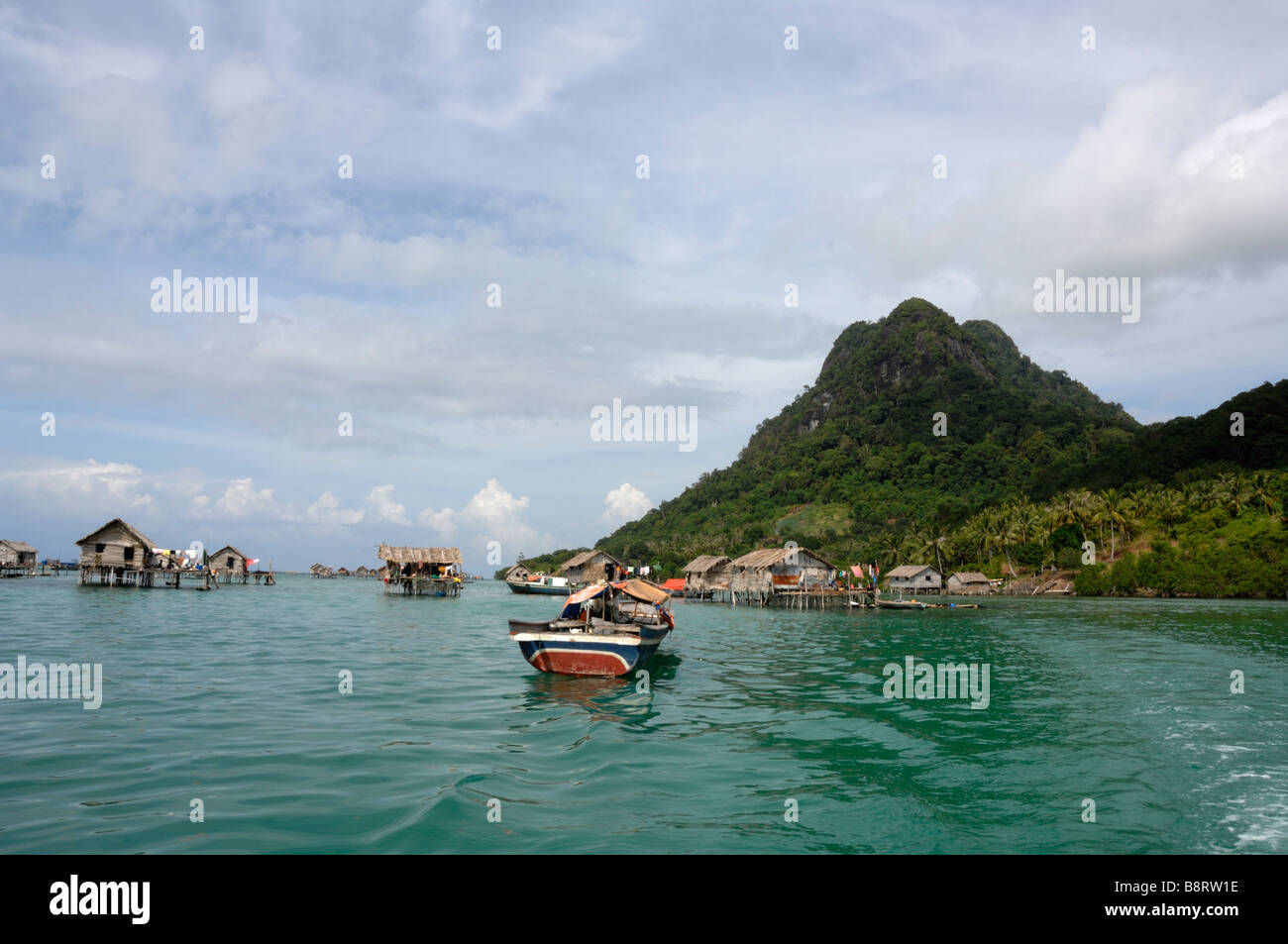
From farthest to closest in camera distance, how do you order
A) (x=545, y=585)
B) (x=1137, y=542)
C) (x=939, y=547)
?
(x=939, y=547), (x=545, y=585), (x=1137, y=542)

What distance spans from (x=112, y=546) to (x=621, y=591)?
56338 millimetres

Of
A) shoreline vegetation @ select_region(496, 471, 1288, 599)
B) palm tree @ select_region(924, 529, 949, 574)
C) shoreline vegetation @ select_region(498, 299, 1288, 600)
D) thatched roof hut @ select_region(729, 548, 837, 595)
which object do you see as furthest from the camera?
palm tree @ select_region(924, 529, 949, 574)

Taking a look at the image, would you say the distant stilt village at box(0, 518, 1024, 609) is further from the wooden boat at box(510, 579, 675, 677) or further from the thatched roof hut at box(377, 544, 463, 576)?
the wooden boat at box(510, 579, 675, 677)

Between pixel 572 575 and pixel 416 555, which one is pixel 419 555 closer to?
pixel 416 555

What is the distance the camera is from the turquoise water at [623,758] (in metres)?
8.28

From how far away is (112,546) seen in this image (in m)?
59.4

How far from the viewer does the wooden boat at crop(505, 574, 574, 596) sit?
96875 mm

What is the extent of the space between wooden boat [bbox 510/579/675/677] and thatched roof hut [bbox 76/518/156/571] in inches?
2128

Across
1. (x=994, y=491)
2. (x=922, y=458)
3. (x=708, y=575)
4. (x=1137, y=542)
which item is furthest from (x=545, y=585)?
(x=922, y=458)

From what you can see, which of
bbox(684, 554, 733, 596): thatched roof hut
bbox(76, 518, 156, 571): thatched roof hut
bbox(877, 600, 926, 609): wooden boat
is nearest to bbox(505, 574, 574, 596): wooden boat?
bbox(684, 554, 733, 596): thatched roof hut

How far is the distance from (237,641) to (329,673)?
8883 mm

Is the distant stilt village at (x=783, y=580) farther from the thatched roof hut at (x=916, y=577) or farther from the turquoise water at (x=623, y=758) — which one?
the turquoise water at (x=623, y=758)

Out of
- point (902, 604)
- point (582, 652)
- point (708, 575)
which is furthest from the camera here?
point (708, 575)

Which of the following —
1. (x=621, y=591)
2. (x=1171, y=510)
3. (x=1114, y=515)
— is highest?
(x=1171, y=510)
